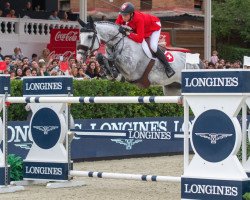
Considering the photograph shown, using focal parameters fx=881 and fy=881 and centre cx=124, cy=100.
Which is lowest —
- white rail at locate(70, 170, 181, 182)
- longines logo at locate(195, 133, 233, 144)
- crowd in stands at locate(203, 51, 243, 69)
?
white rail at locate(70, 170, 181, 182)

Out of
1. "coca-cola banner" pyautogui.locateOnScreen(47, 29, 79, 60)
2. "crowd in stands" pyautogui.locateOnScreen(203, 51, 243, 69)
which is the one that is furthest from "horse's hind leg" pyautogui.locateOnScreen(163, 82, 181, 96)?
"coca-cola banner" pyautogui.locateOnScreen(47, 29, 79, 60)

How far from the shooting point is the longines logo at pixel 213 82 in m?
10.1

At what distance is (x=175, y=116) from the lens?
21.2 meters

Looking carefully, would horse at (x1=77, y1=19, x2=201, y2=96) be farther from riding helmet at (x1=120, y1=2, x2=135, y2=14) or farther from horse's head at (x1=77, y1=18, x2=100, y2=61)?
riding helmet at (x1=120, y1=2, x2=135, y2=14)

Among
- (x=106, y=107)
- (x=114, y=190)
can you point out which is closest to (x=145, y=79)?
(x=114, y=190)

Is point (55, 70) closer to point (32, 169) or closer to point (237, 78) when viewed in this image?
point (32, 169)

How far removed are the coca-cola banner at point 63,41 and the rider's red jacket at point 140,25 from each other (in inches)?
594

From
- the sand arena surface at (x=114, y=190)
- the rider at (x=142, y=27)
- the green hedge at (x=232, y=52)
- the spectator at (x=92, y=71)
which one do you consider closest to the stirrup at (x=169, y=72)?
the rider at (x=142, y=27)

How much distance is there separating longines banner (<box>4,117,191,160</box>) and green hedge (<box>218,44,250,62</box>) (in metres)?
26.3

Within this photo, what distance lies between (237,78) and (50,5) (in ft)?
87.2

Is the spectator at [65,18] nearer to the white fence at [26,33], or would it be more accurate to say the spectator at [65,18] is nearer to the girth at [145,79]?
the white fence at [26,33]

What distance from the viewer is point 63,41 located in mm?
30219

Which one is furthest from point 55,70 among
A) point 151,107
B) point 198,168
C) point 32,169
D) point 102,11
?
point 102,11

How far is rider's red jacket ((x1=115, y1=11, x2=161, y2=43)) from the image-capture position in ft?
46.2
